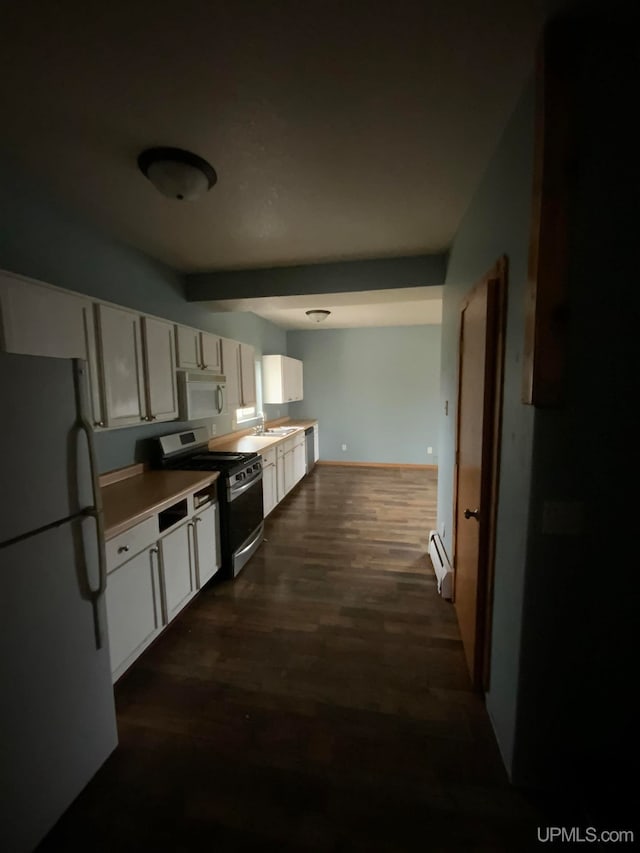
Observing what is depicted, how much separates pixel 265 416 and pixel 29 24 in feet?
15.0

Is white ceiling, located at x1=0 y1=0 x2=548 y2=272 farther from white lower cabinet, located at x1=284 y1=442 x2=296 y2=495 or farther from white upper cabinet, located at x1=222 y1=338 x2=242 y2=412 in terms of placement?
white lower cabinet, located at x1=284 y1=442 x2=296 y2=495

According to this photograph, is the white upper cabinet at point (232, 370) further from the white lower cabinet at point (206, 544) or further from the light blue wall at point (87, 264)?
the white lower cabinet at point (206, 544)

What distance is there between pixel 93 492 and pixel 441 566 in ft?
7.67

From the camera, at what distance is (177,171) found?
5.12ft

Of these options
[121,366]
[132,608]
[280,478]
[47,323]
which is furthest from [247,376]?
[132,608]

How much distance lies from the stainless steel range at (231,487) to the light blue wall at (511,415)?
193cm

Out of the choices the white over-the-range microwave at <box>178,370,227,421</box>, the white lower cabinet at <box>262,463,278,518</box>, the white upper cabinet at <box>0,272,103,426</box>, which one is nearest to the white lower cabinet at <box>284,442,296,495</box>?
the white lower cabinet at <box>262,463,278,518</box>

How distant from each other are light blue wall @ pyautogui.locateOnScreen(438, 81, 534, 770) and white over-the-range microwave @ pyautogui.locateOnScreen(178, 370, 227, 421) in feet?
7.47

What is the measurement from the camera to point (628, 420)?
1093mm

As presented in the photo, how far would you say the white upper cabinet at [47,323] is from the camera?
4.92 ft

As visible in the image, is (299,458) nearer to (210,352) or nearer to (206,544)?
(210,352)

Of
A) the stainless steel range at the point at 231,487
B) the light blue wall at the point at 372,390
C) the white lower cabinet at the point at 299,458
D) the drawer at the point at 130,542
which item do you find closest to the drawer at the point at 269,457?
the stainless steel range at the point at 231,487

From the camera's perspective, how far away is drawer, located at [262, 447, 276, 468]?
12.1 feet

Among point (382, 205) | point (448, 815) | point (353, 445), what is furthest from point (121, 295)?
point (353, 445)
